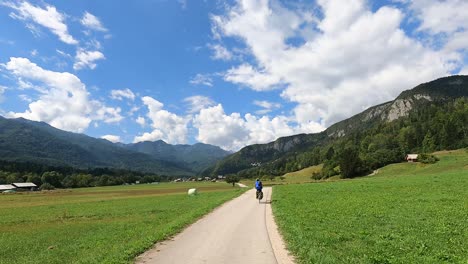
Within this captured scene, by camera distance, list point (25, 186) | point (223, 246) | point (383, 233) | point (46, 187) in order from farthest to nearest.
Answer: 1. point (25, 186)
2. point (46, 187)
3. point (383, 233)
4. point (223, 246)

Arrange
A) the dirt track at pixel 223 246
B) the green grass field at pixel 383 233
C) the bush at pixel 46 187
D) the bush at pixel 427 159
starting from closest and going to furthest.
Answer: the green grass field at pixel 383 233 < the dirt track at pixel 223 246 < the bush at pixel 427 159 < the bush at pixel 46 187

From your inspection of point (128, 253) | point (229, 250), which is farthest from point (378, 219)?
point (128, 253)

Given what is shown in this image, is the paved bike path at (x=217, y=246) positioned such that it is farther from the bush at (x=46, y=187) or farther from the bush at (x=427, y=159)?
the bush at (x=46, y=187)

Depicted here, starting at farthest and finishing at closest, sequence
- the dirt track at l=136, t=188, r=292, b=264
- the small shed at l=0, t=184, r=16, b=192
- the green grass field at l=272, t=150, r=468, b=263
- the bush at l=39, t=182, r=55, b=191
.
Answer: the bush at l=39, t=182, r=55, b=191
the small shed at l=0, t=184, r=16, b=192
the dirt track at l=136, t=188, r=292, b=264
the green grass field at l=272, t=150, r=468, b=263

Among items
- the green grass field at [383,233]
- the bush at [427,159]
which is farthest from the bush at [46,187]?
the green grass field at [383,233]

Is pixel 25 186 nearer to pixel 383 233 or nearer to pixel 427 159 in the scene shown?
pixel 427 159

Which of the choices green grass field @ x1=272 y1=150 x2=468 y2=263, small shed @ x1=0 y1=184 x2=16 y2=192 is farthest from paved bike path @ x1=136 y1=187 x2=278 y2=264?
small shed @ x1=0 y1=184 x2=16 y2=192

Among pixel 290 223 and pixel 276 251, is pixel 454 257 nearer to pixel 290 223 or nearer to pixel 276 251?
pixel 276 251

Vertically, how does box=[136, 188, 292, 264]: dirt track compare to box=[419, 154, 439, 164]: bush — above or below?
below

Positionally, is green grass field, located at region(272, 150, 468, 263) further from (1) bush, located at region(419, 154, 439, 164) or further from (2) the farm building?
(2) the farm building

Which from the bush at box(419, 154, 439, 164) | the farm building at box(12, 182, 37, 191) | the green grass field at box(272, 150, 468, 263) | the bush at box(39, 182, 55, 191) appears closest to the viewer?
the green grass field at box(272, 150, 468, 263)

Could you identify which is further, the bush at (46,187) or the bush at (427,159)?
the bush at (46,187)

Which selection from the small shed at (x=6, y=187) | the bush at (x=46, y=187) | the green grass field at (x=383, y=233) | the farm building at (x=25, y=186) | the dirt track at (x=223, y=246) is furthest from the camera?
the farm building at (x=25, y=186)

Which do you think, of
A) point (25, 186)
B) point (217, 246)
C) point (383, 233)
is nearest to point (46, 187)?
point (25, 186)
